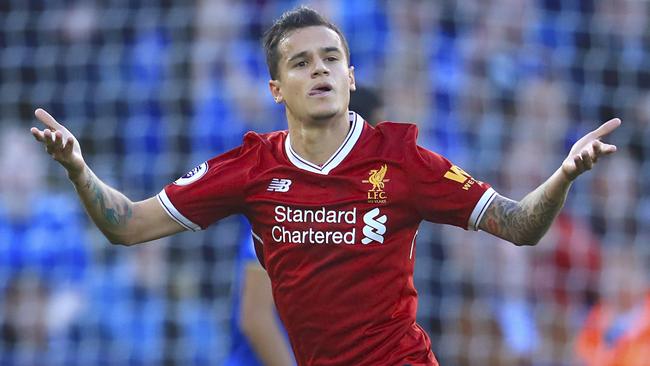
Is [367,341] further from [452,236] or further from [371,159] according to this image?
[452,236]

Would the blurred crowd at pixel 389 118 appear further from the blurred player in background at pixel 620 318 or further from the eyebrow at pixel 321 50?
the eyebrow at pixel 321 50

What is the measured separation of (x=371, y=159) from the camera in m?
4.12

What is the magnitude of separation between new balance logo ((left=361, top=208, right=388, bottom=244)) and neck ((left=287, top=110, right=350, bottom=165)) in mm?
271

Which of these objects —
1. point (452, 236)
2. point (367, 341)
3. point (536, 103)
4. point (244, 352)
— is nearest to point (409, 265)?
point (367, 341)

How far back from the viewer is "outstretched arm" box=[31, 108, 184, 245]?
158 inches

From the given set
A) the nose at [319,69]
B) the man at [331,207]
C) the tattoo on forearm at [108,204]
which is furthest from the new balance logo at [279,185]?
the tattoo on forearm at [108,204]

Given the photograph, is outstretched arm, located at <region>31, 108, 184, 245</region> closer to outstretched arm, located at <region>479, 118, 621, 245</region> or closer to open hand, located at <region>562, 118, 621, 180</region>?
outstretched arm, located at <region>479, 118, 621, 245</region>

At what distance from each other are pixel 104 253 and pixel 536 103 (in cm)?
296

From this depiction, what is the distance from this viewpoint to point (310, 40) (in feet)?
13.8

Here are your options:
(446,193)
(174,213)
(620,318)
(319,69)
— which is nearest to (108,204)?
(174,213)

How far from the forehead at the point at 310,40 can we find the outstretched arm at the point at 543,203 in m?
0.78

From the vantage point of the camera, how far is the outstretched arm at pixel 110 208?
4020 mm

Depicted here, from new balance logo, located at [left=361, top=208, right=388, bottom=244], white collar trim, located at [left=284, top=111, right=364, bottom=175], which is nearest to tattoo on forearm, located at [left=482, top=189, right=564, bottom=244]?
new balance logo, located at [left=361, top=208, right=388, bottom=244]

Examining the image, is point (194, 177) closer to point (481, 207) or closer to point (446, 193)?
point (446, 193)
